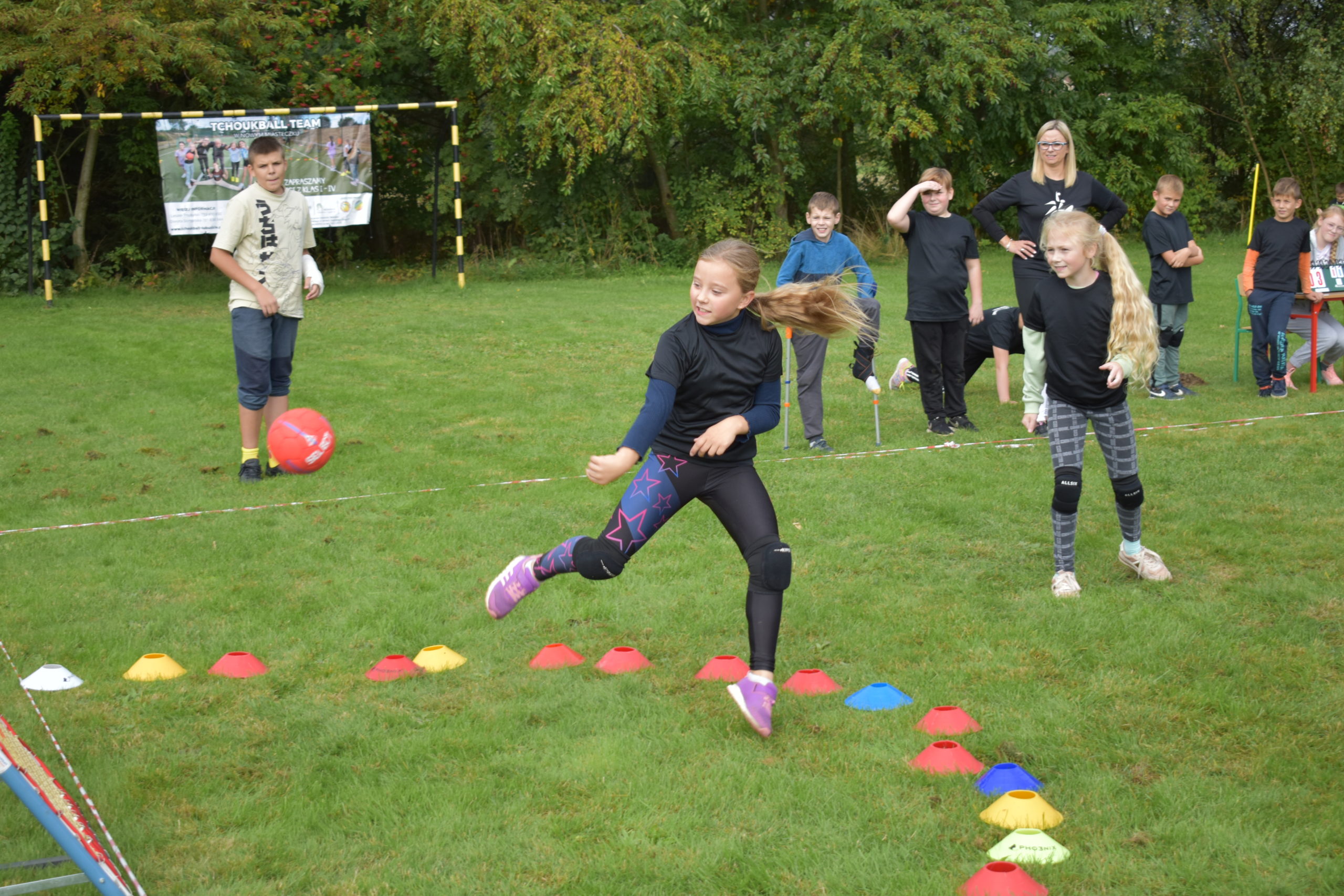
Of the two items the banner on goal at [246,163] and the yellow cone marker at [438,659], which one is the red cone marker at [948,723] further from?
the banner on goal at [246,163]

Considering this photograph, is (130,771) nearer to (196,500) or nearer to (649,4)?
(196,500)

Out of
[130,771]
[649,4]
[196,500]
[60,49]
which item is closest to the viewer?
[130,771]

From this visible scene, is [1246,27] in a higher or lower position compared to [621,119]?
higher

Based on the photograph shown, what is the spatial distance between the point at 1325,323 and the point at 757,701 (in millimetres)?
9281

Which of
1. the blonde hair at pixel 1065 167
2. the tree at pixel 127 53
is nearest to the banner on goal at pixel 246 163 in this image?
the tree at pixel 127 53

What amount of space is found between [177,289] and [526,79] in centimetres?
723

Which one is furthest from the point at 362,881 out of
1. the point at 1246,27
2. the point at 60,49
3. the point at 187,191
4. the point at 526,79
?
the point at 1246,27

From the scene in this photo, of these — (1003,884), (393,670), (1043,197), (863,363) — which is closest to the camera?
(1003,884)

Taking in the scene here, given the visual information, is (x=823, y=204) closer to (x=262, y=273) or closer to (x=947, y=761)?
(x=262, y=273)

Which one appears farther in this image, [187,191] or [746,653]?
[187,191]

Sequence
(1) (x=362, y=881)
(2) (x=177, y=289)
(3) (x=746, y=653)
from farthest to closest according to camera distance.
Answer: (2) (x=177, y=289) < (3) (x=746, y=653) < (1) (x=362, y=881)

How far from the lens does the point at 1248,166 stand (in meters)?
26.9

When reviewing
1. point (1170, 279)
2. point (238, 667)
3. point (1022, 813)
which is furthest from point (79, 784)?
point (1170, 279)

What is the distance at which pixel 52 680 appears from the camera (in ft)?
15.7
